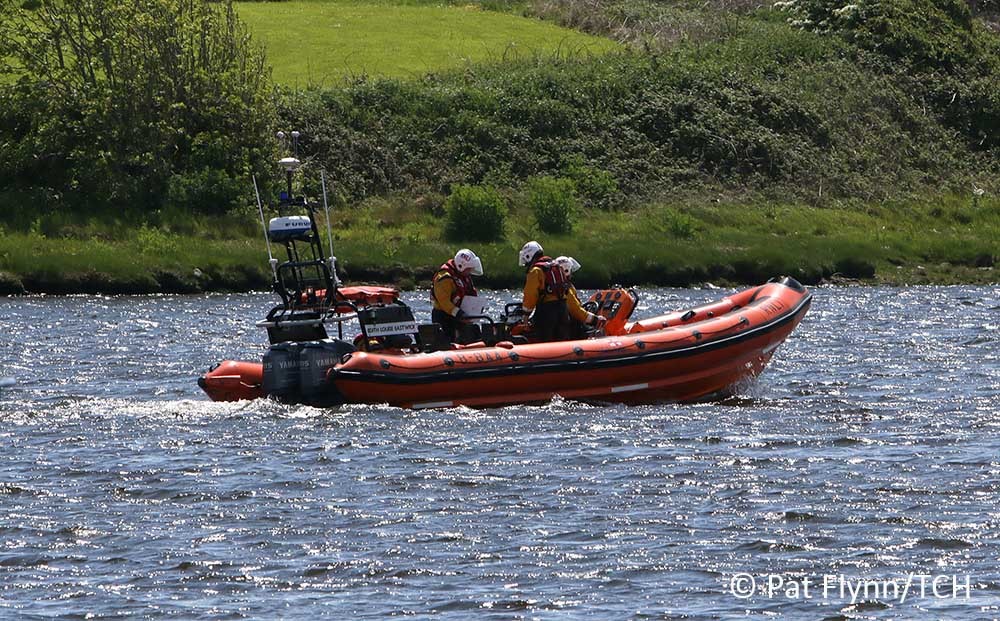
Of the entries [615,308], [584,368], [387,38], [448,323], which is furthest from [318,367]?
[387,38]

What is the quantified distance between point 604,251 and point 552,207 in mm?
2527

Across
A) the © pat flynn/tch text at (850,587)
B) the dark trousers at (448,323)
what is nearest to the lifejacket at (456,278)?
the dark trousers at (448,323)

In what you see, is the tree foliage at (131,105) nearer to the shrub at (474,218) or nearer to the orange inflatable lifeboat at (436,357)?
Answer: the shrub at (474,218)

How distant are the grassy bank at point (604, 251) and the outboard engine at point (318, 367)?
16293 mm

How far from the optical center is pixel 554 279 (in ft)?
57.6

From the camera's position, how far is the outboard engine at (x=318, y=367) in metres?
16.3

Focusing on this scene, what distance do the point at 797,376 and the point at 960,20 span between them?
117 ft

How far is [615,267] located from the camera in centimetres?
3406

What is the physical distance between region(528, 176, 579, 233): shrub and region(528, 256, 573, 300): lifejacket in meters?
19.0

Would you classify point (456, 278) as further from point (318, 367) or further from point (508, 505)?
point (508, 505)

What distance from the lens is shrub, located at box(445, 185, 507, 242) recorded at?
35.9 m

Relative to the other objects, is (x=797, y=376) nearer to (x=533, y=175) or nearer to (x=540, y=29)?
(x=533, y=175)

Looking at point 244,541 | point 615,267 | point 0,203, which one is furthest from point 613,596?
point 0,203

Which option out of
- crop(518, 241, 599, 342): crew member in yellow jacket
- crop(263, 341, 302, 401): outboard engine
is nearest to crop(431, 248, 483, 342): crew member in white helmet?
crop(518, 241, 599, 342): crew member in yellow jacket
